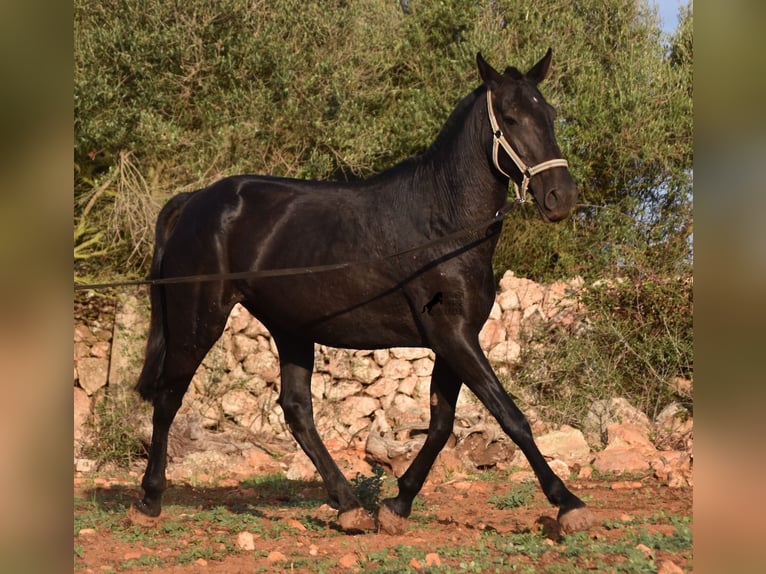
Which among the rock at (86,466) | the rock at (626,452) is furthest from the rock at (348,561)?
the rock at (86,466)

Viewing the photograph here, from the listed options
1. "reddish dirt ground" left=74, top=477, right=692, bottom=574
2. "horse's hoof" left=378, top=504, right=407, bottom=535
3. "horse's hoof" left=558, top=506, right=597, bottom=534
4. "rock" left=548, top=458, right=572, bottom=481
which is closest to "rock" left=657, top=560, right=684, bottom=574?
"reddish dirt ground" left=74, top=477, right=692, bottom=574

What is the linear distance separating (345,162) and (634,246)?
159 inches

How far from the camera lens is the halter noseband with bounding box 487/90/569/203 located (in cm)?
482

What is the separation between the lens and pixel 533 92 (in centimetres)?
504

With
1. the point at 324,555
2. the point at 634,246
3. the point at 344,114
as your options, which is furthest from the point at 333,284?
the point at 344,114

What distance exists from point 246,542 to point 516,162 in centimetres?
269

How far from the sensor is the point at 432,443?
5664 mm

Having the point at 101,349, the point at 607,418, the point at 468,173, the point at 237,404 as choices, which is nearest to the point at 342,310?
the point at 468,173

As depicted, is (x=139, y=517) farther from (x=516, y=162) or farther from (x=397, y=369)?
(x=397, y=369)

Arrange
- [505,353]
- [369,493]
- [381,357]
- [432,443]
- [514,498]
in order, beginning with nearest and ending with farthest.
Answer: [432,443], [369,493], [514,498], [505,353], [381,357]

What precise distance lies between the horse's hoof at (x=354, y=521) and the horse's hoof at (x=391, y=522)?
90mm
